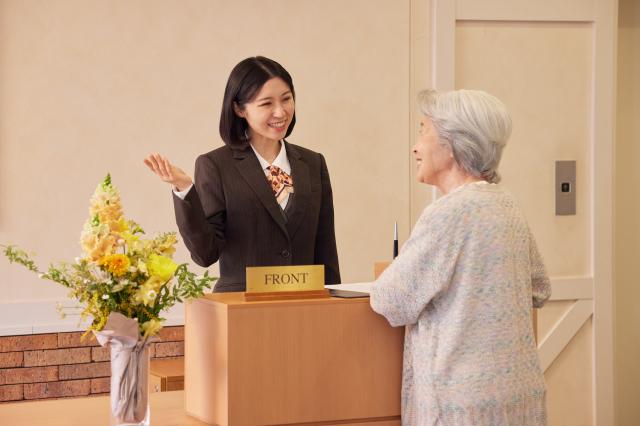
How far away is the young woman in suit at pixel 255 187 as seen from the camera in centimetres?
281

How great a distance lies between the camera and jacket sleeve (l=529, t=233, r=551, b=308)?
220cm

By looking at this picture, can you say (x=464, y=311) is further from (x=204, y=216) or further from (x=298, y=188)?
(x=298, y=188)

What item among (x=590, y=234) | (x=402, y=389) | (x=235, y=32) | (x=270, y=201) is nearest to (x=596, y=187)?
(x=590, y=234)

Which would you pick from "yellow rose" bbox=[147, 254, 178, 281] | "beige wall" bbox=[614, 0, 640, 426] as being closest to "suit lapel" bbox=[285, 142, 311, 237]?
"yellow rose" bbox=[147, 254, 178, 281]

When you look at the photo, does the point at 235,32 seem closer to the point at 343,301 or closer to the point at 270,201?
the point at 270,201

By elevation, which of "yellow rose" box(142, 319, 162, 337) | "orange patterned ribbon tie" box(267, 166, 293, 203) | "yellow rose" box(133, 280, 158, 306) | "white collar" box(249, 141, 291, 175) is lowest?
"yellow rose" box(142, 319, 162, 337)

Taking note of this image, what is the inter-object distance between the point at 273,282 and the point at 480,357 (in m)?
0.50

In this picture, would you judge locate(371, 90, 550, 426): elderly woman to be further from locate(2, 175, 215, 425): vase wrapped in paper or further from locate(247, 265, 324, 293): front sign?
locate(2, 175, 215, 425): vase wrapped in paper

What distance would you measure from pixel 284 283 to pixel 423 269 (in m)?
0.33

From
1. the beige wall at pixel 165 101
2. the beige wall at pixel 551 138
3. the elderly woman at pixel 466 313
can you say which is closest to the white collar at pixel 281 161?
the elderly woman at pixel 466 313

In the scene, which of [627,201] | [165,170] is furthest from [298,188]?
[627,201]

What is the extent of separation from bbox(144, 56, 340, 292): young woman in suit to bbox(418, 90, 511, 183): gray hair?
0.78 meters

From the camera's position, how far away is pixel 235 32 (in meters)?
4.49

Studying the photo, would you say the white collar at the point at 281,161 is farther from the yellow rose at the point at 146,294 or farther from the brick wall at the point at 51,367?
the brick wall at the point at 51,367
